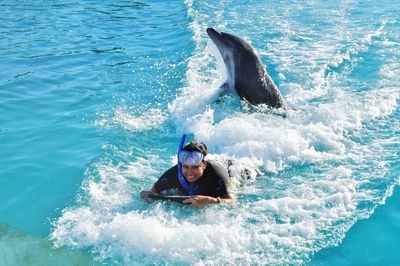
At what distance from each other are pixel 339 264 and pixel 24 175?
15.1ft

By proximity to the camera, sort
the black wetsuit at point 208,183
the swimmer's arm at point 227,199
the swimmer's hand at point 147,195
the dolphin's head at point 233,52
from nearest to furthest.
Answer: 1. the swimmer's arm at point 227,199
2. the black wetsuit at point 208,183
3. the swimmer's hand at point 147,195
4. the dolphin's head at point 233,52

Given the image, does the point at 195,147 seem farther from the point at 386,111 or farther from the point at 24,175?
the point at 386,111

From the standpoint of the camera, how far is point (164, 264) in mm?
5355

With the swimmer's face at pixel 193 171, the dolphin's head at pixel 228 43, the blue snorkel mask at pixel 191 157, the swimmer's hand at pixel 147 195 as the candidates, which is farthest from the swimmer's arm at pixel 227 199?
the dolphin's head at pixel 228 43

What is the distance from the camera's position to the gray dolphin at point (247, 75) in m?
9.70

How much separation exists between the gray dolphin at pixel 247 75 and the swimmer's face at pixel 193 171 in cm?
381

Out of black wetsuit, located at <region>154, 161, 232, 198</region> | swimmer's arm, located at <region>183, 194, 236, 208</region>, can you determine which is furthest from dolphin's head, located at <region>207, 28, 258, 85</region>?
swimmer's arm, located at <region>183, 194, 236, 208</region>

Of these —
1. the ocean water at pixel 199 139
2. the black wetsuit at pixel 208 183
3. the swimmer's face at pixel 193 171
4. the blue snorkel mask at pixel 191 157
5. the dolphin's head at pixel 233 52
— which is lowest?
the ocean water at pixel 199 139

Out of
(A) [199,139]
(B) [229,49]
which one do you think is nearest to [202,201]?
(A) [199,139]

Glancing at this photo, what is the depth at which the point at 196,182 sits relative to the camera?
244 inches

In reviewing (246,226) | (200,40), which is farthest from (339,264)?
(200,40)

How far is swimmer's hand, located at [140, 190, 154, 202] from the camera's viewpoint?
248 inches

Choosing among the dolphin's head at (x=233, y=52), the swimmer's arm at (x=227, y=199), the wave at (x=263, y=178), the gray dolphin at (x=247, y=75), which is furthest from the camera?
the dolphin's head at (x=233, y=52)

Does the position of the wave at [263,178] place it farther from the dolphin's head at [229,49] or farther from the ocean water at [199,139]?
the dolphin's head at [229,49]
